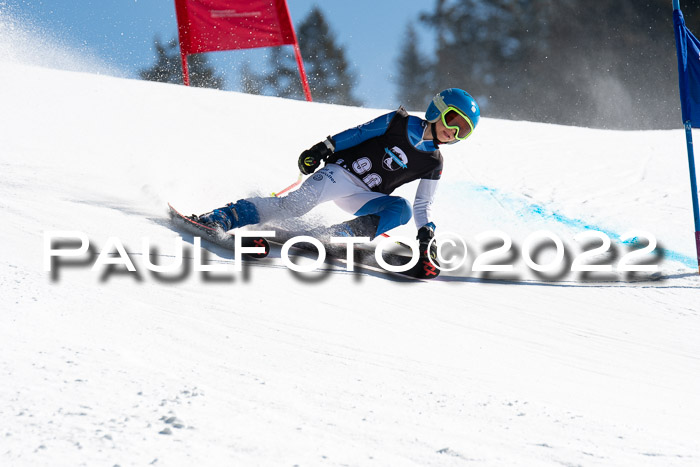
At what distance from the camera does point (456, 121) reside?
12.1 feet

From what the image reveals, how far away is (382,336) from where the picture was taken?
248cm

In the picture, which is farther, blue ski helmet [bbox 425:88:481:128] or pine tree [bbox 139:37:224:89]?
pine tree [bbox 139:37:224:89]

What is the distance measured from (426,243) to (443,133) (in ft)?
2.01

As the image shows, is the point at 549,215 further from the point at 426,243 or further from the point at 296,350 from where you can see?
the point at 296,350

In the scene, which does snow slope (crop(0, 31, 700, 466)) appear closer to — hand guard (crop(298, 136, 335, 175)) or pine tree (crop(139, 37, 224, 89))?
hand guard (crop(298, 136, 335, 175))

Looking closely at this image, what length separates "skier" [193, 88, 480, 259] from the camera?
3754mm

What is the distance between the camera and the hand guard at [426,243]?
12.1ft

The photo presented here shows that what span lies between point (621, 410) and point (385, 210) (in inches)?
82.8

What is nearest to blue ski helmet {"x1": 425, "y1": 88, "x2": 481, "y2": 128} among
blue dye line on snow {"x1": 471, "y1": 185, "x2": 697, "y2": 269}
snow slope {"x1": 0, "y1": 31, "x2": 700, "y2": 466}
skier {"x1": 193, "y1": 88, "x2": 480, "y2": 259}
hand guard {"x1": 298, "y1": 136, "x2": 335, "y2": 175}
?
skier {"x1": 193, "y1": 88, "x2": 480, "y2": 259}

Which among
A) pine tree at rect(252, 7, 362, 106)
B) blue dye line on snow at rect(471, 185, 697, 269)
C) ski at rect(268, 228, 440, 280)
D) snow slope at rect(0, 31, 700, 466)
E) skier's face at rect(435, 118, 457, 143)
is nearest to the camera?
snow slope at rect(0, 31, 700, 466)

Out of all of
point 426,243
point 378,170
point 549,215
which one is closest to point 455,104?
point 378,170

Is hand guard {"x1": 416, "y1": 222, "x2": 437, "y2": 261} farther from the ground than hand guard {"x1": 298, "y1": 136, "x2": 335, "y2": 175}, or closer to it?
closer to it

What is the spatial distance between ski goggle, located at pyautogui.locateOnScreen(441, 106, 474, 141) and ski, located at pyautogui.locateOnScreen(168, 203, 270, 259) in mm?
1165

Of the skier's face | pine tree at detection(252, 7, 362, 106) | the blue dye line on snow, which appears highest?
pine tree at detection(252, 7, 362, 106)
